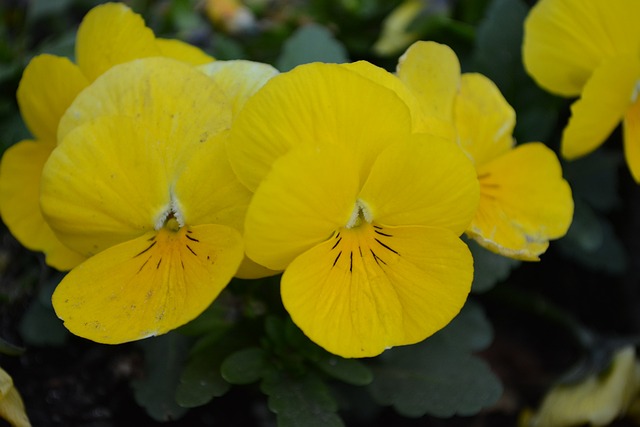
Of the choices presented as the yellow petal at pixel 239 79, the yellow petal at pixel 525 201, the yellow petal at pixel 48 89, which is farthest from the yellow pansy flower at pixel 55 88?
the yellow petal at pixel 525 201

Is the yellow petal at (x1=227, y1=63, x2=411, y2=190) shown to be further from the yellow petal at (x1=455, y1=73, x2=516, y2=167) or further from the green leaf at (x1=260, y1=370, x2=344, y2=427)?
the green leaf at (x1=260, y1=370, x2=344, y2=427)

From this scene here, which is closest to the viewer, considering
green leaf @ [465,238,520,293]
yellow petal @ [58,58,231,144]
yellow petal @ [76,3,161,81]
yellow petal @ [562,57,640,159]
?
yellow petal @ [58,58,231,144]

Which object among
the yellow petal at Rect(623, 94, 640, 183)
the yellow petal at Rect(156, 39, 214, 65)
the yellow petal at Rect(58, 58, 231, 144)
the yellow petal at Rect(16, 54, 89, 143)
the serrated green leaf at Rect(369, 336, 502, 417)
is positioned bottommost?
the serrated green leaf at Rect(369, 336, 502, 417)

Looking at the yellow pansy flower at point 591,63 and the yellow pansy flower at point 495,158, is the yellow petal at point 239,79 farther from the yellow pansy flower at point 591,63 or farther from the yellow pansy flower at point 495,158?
the yellow pansy flower at point 591,63

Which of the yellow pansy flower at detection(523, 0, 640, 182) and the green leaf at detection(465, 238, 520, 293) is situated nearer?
the yellow pansy flower at detection(523, 0, 640, 182)

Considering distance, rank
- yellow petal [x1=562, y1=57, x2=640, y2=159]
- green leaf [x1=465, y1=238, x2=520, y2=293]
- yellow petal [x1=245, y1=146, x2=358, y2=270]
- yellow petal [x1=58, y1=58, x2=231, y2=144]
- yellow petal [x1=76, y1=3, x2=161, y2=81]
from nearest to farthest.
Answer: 1. yellow petal [x1=245, y1=146, x2=358, y2=270]
2. yellow petal [x1=58, y1=58, x2=231, y2=144]
3. yellow petal [x1=76, y1=3, x2=161, y2=81]
4. yellow petal [x1=562, y1=57, x2=640, y2=159]
5. green leaf [x1=465, y1=238, x2=520, y2=293]

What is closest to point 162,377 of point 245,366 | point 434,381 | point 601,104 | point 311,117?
point 245,366

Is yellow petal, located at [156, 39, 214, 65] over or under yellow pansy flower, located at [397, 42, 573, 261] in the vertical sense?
over

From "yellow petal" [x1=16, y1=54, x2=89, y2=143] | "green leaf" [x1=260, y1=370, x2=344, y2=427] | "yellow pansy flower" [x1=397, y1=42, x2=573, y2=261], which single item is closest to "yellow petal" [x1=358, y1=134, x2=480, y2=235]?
"yellow pansy flower" [x1=397, y1=42, x2=573, y2=261]
